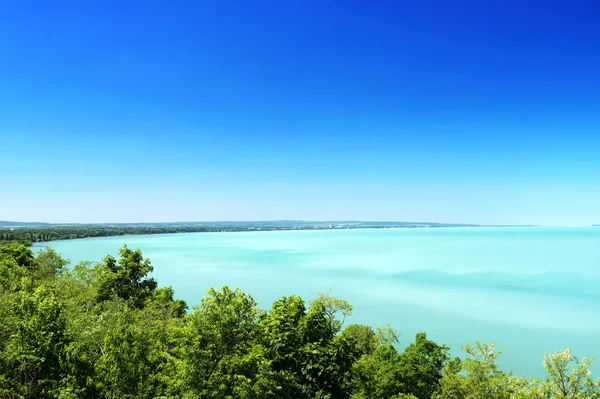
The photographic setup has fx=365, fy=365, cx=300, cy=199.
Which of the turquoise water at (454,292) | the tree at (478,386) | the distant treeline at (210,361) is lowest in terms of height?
→ the turquoise water at (454,292)

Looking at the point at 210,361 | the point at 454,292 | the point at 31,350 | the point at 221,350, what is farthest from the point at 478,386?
the point at 454,292

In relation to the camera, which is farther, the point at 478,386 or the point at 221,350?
the point at 478,386

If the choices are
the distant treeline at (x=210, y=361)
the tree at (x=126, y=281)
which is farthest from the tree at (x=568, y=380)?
the tree at (x=126, y=281)

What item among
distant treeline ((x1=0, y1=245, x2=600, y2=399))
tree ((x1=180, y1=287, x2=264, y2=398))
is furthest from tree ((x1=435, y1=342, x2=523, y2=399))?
tree ((x1=180, y1=287, x2=264, y2=398))

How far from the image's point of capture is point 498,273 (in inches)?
4063

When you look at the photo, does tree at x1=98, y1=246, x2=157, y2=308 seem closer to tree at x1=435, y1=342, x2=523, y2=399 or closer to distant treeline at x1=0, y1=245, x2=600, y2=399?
distant treeline at x1=0, y1=245, x2=600, y2=399

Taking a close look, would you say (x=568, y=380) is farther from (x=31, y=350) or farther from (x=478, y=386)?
(x=31, y=350)

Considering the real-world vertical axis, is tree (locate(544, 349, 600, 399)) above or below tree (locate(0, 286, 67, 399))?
below

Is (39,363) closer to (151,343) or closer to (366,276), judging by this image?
(151,343)

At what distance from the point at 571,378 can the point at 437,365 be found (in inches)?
345

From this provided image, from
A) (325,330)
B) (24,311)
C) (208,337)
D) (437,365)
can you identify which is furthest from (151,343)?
(437,365)

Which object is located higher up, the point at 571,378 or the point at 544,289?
the point at 571,378

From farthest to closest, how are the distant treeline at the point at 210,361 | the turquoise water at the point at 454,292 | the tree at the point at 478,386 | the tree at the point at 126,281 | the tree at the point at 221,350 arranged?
the turquoise water at the point at 454,292 → the tree at the point at 126,281 → the tree at the point at 478,386 → the tree at the point at 221,350 → the distant treeline at the point at 210,361

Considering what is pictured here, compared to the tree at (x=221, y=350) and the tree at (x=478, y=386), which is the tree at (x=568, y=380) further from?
the tree at (x=221, y=350)
